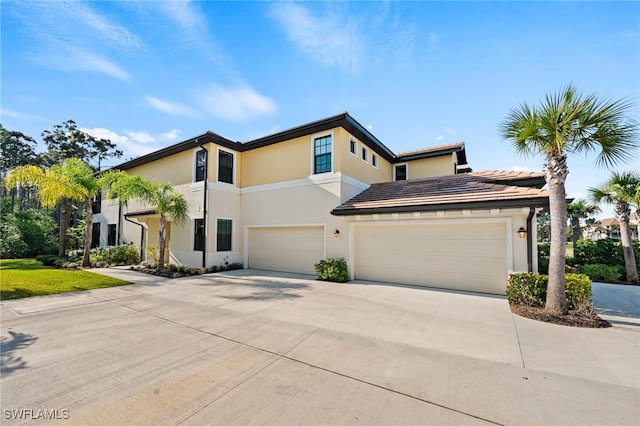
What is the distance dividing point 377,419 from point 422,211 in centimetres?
721

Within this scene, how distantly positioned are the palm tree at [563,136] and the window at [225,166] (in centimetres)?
1217

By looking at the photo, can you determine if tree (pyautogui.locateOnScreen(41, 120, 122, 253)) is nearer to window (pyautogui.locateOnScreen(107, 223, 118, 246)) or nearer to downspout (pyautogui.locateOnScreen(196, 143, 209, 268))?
window (pyautogui.locateOnScreen(107, 223, 118, 246))

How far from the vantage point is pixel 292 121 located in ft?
41.6

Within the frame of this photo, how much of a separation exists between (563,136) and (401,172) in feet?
34.9

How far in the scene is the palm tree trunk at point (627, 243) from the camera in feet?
36.3

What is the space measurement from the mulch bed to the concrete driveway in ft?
1.04

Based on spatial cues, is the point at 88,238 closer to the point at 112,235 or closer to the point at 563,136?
the point at 112,235

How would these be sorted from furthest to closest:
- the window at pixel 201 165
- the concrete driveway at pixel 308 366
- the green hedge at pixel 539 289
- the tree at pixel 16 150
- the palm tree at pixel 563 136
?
the tree at pixel 16 150, the window at pixel 201 165, the green hedge at pixel 539 289, the palm tree at pixel 563 136, the concrete driveway at pixel 308 366

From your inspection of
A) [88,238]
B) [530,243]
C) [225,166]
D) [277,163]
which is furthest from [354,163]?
[88,238]

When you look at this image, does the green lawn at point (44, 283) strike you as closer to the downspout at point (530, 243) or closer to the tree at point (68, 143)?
the downspout at point (530, 243)

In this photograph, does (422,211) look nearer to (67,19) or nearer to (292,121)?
(292,121)

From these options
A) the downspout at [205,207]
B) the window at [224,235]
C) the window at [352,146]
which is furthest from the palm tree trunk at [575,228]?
the downspout at [205,207]

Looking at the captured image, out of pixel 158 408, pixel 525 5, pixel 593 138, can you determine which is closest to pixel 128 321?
pixel 158 408

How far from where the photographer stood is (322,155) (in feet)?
38.0
